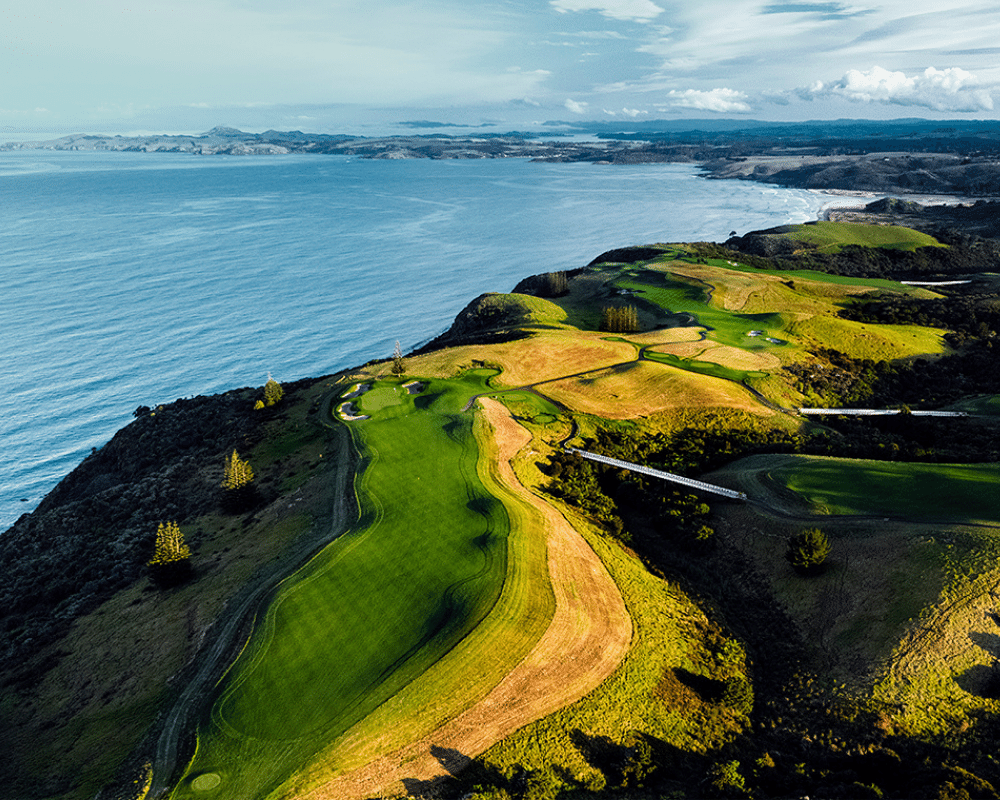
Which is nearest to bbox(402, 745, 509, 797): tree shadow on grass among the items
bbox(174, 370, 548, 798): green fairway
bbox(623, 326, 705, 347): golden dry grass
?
bbox(174, 370, 548, 798): green fairway

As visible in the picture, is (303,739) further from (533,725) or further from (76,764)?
(76,764)

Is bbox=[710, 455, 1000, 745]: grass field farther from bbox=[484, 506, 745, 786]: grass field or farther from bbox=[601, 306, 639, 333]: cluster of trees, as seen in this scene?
bbox=[601, 306, 639, 333]: cluster of trees

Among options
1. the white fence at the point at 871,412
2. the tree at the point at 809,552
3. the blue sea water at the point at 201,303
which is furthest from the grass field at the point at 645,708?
the blue sea water at the point at 201,303

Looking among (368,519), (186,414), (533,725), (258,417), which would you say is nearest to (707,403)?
(368,519)

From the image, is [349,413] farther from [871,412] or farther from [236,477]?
[871,412]

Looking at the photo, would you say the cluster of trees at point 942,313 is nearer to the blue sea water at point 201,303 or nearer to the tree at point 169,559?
the blue sea water at point 201,303

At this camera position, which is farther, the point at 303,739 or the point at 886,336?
the point at 886,336

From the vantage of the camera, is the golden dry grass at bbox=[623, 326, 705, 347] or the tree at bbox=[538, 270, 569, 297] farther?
the tree at bbox=[538, 270, 569, 297]
